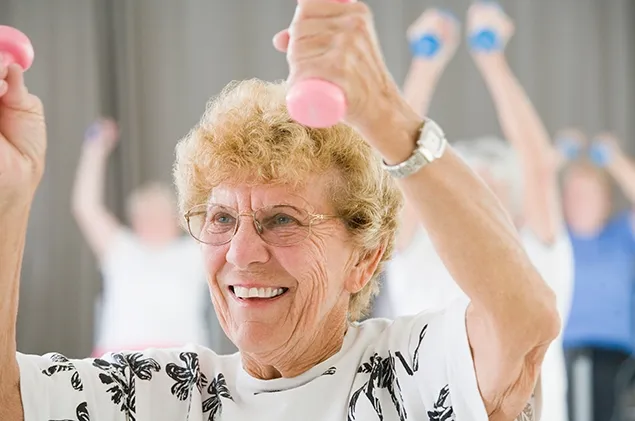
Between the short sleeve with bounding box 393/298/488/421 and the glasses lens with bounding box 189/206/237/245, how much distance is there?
0.93ft

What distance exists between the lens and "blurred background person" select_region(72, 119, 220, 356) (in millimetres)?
4109

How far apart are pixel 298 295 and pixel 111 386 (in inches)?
11.1

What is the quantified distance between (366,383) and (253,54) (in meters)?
3.99

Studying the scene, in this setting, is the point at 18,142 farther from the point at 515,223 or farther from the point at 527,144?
the point at 527,144

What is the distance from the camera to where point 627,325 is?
14.3 ft

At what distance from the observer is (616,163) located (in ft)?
16.2

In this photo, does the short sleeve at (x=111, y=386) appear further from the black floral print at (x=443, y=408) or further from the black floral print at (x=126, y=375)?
the black floral print at (x=443, y=408)

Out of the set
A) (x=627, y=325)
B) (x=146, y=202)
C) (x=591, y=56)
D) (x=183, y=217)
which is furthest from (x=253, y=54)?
(x=183, y=217)

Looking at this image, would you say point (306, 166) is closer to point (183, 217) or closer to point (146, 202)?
point (183, 217)

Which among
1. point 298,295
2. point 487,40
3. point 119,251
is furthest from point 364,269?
point 119,251

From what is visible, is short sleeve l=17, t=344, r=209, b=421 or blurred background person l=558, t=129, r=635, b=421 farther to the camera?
blurred background person l=558, t=129, r=635, b=421

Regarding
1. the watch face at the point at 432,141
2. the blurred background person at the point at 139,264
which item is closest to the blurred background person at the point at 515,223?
the blurred background person at the point at 139,264

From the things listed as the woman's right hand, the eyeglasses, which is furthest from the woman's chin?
the woman's right hand

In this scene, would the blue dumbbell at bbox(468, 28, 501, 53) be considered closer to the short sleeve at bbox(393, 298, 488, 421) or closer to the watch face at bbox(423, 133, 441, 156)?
the short sleeve at bbox(393, 298, 488, 421)
